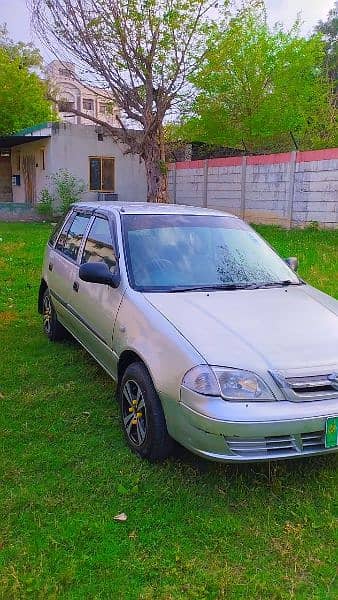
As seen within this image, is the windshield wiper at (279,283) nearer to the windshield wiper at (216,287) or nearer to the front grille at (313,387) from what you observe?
the windshield wiper at (216,287)

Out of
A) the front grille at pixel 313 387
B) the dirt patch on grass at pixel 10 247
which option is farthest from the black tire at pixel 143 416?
the dirt patch on grass at pixel 10 247

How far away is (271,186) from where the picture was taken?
1597 cm

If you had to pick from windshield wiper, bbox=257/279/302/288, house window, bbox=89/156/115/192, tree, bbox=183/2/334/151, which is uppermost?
tree, bbox=183/2/334/151

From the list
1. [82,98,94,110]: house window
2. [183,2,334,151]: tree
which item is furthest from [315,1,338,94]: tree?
[82,98,94,110]: house window

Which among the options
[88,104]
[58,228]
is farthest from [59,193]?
[88,104]

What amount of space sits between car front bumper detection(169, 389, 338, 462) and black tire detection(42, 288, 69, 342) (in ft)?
9.85

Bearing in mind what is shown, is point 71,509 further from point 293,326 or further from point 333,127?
point 333,127

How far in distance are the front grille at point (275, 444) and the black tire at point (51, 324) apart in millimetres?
3145

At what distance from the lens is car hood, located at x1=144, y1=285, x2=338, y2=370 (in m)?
2.81

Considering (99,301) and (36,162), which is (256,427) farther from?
(36,162)

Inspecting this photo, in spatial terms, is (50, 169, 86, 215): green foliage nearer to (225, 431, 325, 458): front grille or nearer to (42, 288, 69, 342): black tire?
(42, 288, 69, 342): black tire

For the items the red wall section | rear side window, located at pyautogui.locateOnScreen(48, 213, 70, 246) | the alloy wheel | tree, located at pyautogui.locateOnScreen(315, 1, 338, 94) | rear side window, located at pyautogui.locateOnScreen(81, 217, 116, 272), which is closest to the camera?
the alloy wheel

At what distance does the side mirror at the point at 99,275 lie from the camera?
3694 millimetres

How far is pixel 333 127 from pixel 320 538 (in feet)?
66.9
